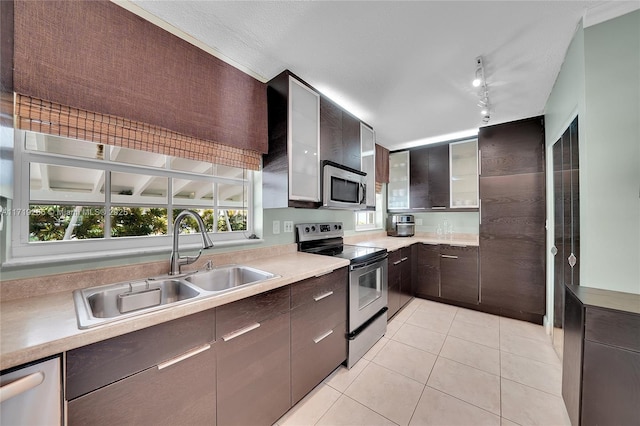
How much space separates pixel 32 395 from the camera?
0.64 metres

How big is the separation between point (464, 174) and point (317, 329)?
2.98 m

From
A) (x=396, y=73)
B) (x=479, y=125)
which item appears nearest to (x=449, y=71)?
(x=396, y=73)

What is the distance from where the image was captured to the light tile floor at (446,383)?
4.56 feet

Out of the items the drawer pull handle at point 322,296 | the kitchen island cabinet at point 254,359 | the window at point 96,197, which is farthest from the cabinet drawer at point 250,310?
the window at point 96,197

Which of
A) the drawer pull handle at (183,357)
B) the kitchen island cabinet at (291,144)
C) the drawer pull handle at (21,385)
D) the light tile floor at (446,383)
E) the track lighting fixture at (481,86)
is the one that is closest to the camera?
the drawer pull handle at (21,385)

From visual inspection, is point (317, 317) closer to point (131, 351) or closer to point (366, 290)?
point (366, 290)

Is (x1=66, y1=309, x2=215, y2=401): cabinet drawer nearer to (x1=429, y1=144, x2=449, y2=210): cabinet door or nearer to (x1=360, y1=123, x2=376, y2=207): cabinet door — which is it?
(x1=360, y1=123, x2=376, y2=207): cabinet door

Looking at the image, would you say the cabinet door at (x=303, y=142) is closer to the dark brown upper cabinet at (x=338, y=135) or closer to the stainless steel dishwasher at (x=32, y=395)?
the dark brown upper cabinet at (x=338, y=135)

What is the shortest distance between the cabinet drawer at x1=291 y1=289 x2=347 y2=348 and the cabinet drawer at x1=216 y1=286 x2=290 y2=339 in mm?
142

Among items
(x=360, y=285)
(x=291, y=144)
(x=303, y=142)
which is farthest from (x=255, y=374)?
(x=303, y=142)

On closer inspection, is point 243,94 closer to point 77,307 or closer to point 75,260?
point 75,260

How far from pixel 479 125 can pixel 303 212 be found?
2474 mm

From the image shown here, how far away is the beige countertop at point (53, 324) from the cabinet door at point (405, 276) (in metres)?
2.14

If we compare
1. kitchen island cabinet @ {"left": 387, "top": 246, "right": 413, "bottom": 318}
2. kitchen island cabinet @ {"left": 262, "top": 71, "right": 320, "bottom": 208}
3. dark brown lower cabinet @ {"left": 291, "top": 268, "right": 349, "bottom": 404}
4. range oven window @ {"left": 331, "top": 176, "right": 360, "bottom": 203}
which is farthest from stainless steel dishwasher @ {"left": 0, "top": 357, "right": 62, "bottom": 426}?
kitchen island cabinet @ {"left": 387, "top": 246, "right": 413, "bottom": 318}
